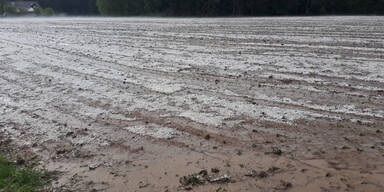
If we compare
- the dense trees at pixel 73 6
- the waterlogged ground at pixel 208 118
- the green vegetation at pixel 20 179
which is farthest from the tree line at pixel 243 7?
the green vegetation at pixel 20 179

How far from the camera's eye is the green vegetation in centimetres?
394

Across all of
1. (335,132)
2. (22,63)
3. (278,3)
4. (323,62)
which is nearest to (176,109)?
(335,132)

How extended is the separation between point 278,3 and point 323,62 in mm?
30339

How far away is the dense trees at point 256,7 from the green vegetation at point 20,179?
3431 cm

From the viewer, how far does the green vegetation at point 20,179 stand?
3.94 metres

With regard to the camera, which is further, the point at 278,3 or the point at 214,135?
the point at 278,3

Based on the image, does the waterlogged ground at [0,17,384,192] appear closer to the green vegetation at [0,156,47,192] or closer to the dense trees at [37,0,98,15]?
the green vegetation at [0,156,47,192]

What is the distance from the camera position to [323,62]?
343 inches

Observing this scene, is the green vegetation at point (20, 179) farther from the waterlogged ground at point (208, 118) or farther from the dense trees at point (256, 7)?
the dense trees at point (256, 7)

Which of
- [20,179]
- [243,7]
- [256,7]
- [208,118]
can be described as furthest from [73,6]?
[20,179]

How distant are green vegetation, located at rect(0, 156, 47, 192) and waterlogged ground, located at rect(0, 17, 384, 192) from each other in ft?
0.71

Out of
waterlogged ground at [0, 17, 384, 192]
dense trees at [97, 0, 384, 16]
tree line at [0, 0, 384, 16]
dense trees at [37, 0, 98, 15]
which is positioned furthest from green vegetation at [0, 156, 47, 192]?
dense trees at [37, 0, 98, 15]

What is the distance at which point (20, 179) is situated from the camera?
4094mm

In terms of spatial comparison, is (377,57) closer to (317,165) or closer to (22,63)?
(317,165)
